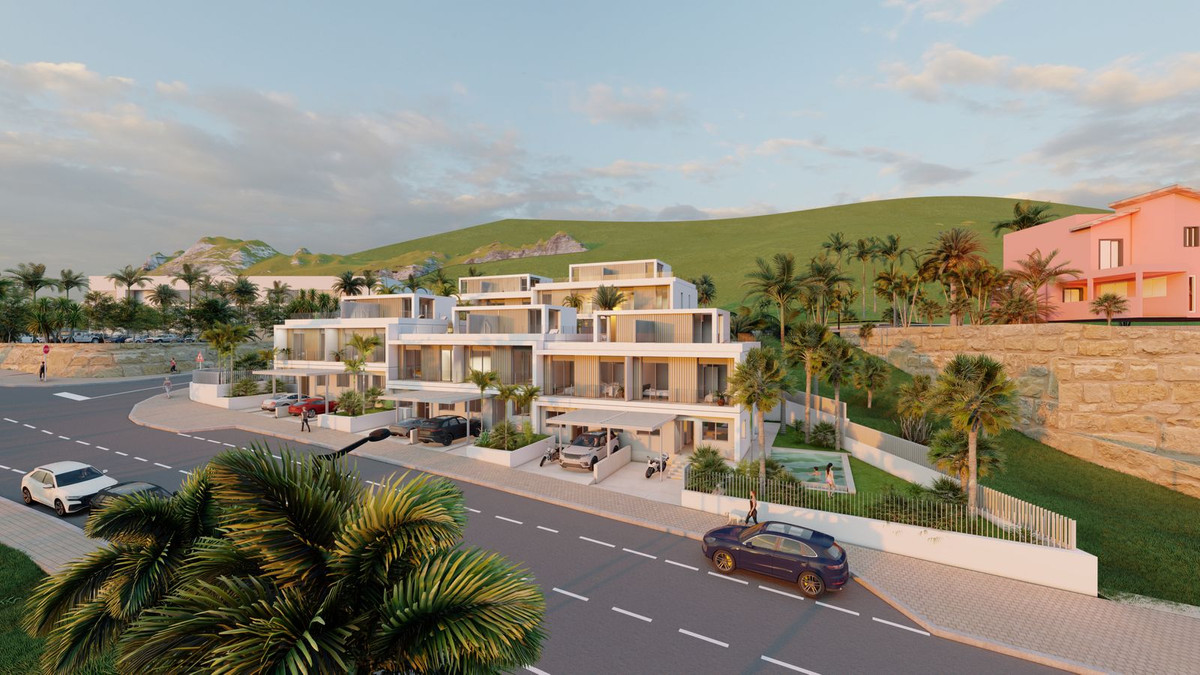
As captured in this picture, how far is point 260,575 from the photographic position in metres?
4.00

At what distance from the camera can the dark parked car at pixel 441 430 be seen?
90.4ft

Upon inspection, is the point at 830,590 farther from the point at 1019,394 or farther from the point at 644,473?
the point at 1019,394

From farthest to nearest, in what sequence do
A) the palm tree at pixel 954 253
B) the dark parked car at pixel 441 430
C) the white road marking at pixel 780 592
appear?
the palm tree at pixel 954 253, the dark parked car at pixel 441 430, the white road marking at pixel 780 592

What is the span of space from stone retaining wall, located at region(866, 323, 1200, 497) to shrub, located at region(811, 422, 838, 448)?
13.6 m

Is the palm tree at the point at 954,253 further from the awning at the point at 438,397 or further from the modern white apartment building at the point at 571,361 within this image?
the awning at the point at 438,397

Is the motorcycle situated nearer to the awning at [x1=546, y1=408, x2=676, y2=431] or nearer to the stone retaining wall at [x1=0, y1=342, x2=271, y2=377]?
the awning at [x1=546, y1=408, x2=676, y2=431]

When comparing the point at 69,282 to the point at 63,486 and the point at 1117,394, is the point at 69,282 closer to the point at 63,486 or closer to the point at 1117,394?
the point at 63,486

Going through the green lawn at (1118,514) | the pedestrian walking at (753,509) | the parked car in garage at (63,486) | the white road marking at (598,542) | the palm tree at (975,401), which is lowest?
the green lawn at (1118,514)

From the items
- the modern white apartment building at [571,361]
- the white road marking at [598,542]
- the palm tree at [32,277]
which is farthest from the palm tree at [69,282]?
the white road marking at [598,542]

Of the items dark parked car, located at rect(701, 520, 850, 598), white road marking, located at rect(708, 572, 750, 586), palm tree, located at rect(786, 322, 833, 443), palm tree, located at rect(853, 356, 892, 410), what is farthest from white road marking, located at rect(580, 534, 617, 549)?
palm tree, located at rect(853, 356, 892, 410)

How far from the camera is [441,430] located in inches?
1089

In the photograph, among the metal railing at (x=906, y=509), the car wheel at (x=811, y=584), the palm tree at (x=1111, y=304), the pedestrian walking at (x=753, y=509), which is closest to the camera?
the car wheel at (x=811, y=584)

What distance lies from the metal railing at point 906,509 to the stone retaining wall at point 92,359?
65071 mm

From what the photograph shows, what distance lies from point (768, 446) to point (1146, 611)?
57.4 ft
